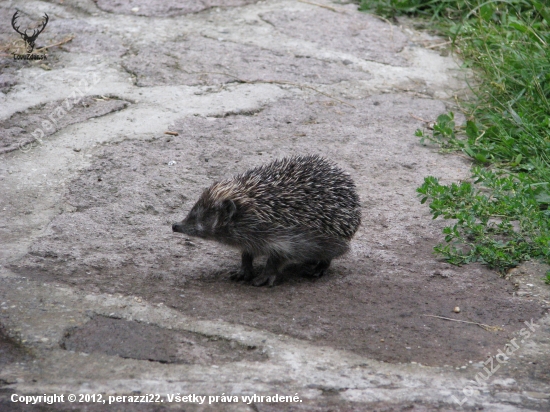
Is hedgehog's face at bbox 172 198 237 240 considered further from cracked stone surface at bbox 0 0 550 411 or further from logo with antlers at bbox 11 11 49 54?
logo with antlers at bbox 11 11 49 54

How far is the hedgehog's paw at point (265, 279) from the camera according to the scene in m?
4.77

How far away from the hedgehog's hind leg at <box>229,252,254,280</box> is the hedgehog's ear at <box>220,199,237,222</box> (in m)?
0.29

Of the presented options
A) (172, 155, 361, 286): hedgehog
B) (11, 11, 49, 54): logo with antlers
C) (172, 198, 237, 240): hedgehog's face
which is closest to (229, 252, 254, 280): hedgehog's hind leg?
(172, 155, 361, 286): hedgehog

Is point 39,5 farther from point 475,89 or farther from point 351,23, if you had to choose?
point 475,89

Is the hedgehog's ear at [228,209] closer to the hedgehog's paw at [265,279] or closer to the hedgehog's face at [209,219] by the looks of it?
the hedgehog's face at [209,219]

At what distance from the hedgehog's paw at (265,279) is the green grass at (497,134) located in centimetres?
107

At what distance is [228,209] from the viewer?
16.0 ft

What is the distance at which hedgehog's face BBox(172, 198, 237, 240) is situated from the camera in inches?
189

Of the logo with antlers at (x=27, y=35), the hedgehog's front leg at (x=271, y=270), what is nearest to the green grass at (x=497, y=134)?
the hedgehog's front leg at (x=271, y=270)

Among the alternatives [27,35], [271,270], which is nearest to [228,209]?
[271,270]

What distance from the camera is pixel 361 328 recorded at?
13.2 ft

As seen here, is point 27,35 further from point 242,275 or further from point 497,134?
point 497,134

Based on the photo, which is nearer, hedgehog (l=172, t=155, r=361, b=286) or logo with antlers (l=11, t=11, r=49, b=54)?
hedgehog (l=172, t=155, r=361, b=286)

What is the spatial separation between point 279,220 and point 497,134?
102 inches
